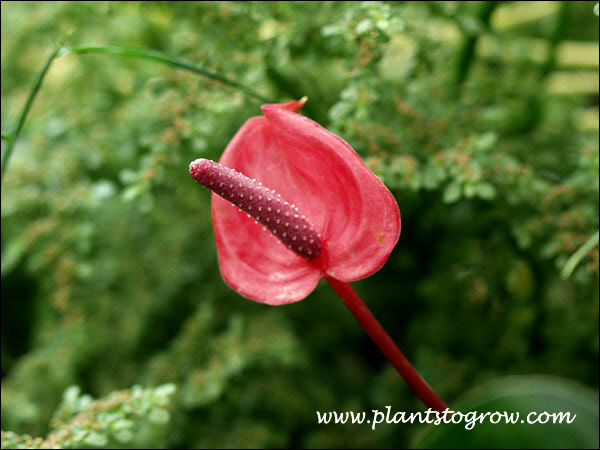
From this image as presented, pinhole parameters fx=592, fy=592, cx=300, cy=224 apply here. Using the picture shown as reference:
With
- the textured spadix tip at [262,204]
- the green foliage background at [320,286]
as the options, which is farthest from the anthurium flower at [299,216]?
the green foliage background at [320,286]

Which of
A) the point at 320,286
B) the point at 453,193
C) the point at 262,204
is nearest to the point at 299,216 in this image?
the point at 262,204

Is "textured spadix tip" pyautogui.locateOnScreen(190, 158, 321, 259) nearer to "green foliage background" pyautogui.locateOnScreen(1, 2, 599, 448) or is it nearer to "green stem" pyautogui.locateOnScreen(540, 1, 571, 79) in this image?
"green foliage background" pyautogui.locateOnScreen(1, 2, 599, 448)

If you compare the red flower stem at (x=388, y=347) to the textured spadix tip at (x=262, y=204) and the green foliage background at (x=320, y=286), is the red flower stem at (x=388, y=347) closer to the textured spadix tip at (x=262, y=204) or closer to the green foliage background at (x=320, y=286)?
the textured spadix tip at (x=262, y=204)

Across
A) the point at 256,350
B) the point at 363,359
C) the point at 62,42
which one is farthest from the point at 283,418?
the point at 62,42

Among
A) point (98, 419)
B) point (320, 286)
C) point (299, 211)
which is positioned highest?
point (299, 211)

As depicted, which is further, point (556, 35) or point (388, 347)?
point (556, 35)

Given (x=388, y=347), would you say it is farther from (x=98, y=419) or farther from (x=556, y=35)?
(x=556, y=35)

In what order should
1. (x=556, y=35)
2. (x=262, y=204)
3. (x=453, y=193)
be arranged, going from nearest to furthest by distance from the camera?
1. (x=262, y=204)
2. (x=453, y=193)
3. (x=556, y=35)

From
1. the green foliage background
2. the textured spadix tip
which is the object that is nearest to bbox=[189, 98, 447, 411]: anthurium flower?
the textured spadix tip
